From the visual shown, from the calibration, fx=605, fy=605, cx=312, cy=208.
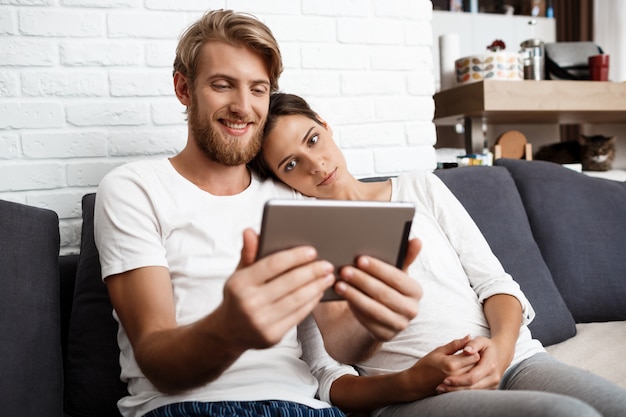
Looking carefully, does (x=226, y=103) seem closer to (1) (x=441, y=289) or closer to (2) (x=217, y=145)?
(2) (x=217, y=145)

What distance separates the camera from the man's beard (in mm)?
1259

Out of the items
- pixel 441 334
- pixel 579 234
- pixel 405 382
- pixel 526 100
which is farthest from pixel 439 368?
pixel 526 100

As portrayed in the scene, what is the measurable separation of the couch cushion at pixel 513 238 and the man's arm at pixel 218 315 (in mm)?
888

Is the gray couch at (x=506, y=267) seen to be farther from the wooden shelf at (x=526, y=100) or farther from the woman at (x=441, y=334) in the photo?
the wooden shelf at (x=526, y=100)

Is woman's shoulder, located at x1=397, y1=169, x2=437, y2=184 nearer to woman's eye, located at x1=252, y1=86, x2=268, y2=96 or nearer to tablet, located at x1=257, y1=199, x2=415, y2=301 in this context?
woman's eye, located at x1=252, y1=86, x2=268, y2=96

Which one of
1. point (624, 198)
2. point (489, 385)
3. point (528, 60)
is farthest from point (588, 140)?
point (489, 385)

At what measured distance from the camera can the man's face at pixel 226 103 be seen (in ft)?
4.11

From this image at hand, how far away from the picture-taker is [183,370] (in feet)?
2.91

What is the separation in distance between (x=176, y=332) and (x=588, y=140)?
2909mm

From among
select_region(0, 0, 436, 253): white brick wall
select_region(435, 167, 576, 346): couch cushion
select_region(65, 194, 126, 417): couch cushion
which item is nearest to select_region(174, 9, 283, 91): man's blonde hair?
select_region(0, 0, 436, 253): white brick wall

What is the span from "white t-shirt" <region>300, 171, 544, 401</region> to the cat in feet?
6.96

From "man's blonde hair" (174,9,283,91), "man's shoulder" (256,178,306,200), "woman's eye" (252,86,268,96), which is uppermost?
"man's blonde hair" (174,9,283,91)

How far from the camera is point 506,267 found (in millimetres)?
1552

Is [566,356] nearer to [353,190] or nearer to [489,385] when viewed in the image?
[489,385]
